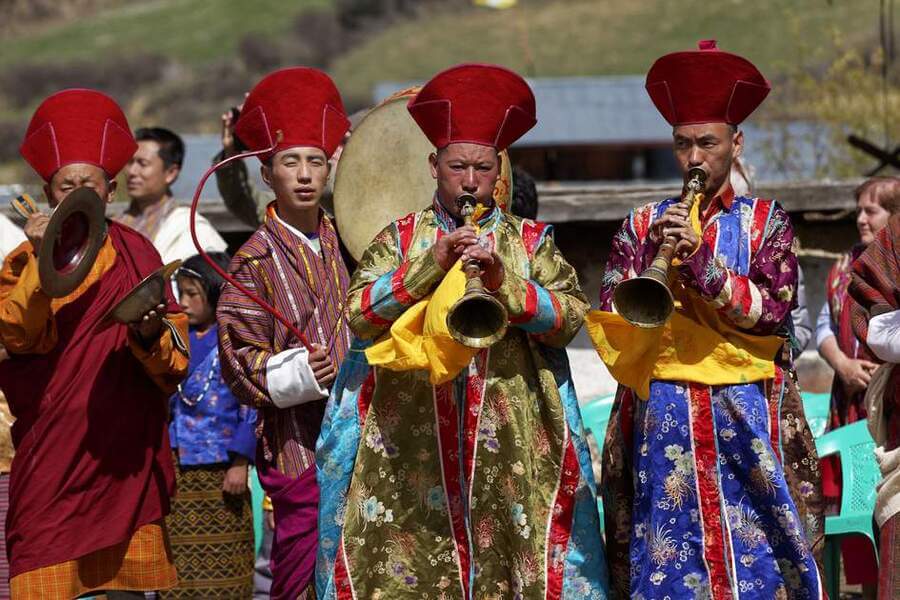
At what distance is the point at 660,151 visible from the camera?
990 inches

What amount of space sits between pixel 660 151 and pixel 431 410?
67.1ft

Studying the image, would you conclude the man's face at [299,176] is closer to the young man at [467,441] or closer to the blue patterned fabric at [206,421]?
the young man at [467,441]

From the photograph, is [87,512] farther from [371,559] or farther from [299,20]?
[299,20]

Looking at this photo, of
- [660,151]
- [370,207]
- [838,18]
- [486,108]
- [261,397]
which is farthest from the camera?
[838,18]

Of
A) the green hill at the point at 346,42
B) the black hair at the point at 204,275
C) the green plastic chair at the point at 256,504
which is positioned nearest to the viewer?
the black hair at the point at 204,275

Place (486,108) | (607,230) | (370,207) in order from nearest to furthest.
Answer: (486,108) → (370,207) → (607,230)

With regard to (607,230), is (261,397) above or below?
below

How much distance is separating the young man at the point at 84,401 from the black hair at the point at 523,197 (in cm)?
158

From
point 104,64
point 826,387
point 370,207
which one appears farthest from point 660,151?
point 104,64

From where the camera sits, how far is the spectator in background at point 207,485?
6.85m

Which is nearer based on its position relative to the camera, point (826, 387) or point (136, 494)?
point (136, 494)

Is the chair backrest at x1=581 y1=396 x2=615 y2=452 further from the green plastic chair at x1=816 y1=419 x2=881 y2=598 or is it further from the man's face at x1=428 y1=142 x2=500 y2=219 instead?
the man's face at x1=428 y1=142 x2=500 y2=219

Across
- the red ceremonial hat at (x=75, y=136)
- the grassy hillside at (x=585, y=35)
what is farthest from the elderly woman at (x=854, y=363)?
the grassy hillside at (x=585, y=35)

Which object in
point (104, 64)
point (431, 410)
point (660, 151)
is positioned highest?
point (104, 64)
